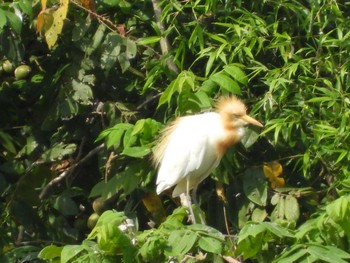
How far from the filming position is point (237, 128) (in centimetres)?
385

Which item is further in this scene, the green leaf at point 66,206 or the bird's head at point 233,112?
the green leaf at point 66,206

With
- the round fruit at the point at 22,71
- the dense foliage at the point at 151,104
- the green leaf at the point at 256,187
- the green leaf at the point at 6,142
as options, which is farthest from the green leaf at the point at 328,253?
the round fruit at the point at 22,71

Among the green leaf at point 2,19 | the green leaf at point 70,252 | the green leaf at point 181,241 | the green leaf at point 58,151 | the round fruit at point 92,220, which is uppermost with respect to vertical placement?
the green leaf at point 2,19

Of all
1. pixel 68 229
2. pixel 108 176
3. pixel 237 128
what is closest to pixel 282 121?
pixel 237 128

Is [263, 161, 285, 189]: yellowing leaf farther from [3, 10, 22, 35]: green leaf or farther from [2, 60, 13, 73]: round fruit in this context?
[2, 60, 13, 73]: round fruit

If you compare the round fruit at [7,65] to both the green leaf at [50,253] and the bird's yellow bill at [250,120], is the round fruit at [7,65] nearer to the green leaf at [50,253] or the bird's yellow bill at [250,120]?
the bird's yellow bill at [250,120]

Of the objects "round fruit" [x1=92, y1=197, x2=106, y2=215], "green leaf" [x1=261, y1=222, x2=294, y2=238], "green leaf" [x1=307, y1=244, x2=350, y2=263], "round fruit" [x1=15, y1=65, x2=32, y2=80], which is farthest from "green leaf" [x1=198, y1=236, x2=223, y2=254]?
"round fruit" [x1=15, y1=65, x2=32, y2=80]

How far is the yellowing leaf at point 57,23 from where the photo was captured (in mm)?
3846

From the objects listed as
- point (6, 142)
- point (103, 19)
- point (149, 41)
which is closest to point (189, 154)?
point (149, 41)

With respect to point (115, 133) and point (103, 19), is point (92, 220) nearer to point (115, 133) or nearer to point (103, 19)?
point (115, 133)

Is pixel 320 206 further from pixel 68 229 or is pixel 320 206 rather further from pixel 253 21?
pixel 68 229

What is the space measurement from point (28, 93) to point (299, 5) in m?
1.16

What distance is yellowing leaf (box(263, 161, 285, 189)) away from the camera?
3838mm

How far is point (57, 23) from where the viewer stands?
12.6 ft
